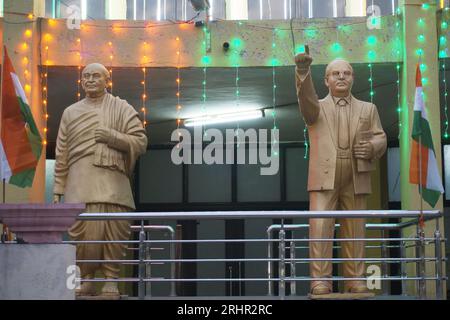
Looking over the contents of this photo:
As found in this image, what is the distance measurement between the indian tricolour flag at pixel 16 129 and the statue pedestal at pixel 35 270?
2275 millimetres

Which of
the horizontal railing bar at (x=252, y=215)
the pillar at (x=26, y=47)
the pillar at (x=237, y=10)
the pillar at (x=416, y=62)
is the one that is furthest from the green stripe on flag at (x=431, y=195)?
the pillar at (x=26, y=47)

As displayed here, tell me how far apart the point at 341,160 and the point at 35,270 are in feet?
12.5

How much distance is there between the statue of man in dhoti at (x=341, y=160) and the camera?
1007cm

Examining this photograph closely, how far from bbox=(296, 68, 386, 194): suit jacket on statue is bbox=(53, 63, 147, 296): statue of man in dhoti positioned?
6.17ft

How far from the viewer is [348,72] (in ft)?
34.2

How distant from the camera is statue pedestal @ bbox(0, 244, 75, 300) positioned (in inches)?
303

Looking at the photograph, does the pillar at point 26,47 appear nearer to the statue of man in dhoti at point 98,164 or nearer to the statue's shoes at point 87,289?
the statue of man in dhoti at point 98,164

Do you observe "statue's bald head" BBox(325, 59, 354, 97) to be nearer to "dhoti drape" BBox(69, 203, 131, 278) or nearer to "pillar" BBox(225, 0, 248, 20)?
"dhoti drape" BBox(69, 203, 131, 278)

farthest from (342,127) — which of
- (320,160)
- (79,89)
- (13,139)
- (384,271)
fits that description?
(79,89)

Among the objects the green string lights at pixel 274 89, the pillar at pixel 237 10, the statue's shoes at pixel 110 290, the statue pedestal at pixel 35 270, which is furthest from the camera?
the pillar at pixel 237 10

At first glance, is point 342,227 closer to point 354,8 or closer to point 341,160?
point 341,160

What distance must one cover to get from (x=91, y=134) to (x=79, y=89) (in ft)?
12.5

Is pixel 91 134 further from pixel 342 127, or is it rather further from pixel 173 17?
pixel 173 17

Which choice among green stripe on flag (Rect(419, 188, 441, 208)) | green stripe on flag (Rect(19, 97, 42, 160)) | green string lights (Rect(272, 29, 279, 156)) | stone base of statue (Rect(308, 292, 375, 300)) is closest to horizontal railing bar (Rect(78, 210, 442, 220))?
green stripe on flag (Rect(419, 188, 441, 208))
